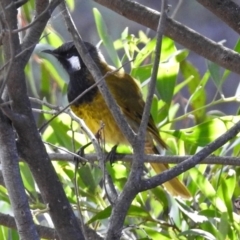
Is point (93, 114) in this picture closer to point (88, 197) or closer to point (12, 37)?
point (88, 197)

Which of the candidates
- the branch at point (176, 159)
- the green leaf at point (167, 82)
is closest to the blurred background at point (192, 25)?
the green leaf at point (167, 82)

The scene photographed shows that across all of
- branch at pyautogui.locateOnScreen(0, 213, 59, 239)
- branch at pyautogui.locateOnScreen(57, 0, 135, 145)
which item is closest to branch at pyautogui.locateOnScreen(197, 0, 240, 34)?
branch at pyautogui.locateOnScreen(57, 0, 135, 145)

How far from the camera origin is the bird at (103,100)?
7.01ft

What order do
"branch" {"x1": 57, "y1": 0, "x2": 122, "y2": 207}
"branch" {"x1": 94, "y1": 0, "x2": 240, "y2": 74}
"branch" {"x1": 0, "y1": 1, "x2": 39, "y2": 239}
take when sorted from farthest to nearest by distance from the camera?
"branch" {"x1": 94, "y1": 0, "x2": 240, "y2": 74} < "branch" {"x1": 57, "y1": 0, "x2": 122, "y2": 207} < "branch" {"x1": 0, "y1": 1, "x2": 39, "y2": 239}

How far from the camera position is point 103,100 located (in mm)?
2127

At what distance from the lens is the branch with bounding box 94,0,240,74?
143 cm

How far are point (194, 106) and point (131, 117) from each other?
1.03ft

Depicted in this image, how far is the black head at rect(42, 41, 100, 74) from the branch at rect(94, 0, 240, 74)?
72 cm

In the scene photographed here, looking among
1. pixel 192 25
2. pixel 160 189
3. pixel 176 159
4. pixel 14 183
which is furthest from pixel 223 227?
pixel 192 25

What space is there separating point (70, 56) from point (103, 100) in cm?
25

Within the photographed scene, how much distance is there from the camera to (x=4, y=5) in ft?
3.60

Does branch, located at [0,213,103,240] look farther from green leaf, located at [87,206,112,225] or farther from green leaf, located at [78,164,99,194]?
green leaf, located at [78,164,99,194]

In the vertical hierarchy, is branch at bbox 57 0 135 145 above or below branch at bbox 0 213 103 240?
above

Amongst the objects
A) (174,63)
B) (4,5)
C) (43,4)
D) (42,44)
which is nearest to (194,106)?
(174,63)
